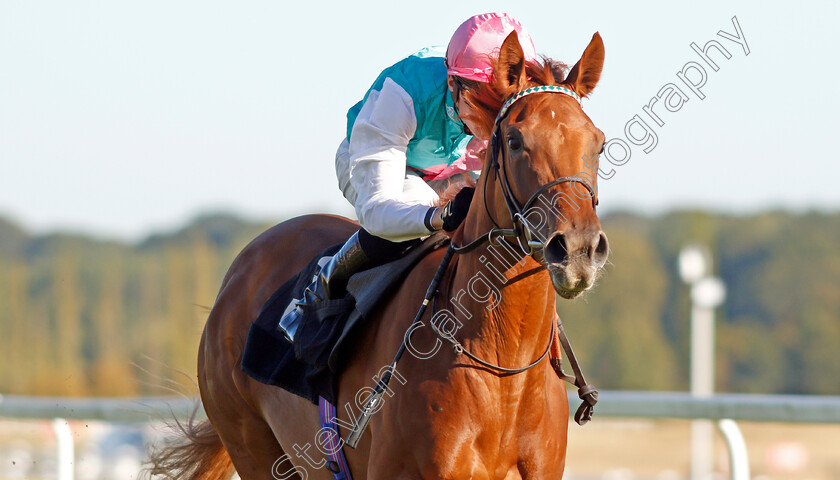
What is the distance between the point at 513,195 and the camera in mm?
3102

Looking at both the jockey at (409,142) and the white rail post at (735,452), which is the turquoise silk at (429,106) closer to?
the jockey at (409,142)

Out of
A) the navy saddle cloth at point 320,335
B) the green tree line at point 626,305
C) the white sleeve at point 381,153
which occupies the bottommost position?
the green tree line at point 626,305

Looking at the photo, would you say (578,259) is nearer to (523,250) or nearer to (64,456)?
(523,250)

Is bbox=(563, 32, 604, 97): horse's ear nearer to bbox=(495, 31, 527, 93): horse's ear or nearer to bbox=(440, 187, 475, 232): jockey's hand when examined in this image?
bbox=(495, 31, 527, 93): horse's ear

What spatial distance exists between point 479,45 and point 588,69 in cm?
41

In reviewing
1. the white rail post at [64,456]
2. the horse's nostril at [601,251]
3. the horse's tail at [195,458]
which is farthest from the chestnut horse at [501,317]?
the white rail post at [64,456]

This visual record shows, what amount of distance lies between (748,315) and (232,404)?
152 ft

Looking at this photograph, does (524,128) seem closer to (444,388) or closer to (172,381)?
(444,388)

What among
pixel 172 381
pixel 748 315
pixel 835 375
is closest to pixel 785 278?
pixel 748 315

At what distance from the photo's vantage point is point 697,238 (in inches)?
1889

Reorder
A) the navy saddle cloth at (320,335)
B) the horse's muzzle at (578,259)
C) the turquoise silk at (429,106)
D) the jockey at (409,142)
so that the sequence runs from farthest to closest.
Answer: the turquoise silk at (429,106), the navy saddle cloth at (320,335), the jockey at (409,142), the horse's muzzle at (578,259)

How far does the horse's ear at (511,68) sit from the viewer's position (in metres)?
3.25

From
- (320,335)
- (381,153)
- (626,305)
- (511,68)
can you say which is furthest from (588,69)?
(626,305)

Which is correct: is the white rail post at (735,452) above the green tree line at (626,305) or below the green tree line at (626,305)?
above
